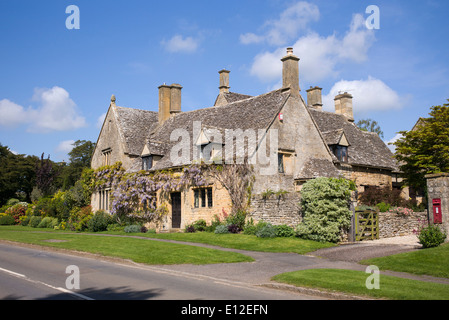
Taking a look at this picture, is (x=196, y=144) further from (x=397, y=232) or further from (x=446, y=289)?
(x=446, y=289)

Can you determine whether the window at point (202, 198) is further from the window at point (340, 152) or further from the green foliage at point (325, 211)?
the window at point (340, 152)

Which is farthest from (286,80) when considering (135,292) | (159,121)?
(135,292)

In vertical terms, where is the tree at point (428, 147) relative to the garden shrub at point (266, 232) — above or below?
above

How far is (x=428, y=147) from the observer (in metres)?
28.5

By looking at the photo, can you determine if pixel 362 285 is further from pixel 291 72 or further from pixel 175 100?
pixel 175 100

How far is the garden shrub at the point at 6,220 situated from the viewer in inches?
1599

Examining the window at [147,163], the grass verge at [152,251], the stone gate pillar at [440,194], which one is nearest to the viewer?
the grass verge at [152,251]

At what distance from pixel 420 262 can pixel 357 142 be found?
2253 centimetres

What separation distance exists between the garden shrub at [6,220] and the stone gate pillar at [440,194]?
127 ft

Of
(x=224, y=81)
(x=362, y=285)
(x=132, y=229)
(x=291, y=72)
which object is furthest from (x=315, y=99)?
(x=362, y=285)

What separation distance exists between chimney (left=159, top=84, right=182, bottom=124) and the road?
23.6 meters

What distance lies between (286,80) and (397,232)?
11.9m

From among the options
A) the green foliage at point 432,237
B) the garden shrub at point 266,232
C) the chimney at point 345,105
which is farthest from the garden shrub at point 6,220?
the green foliage at point 432,237

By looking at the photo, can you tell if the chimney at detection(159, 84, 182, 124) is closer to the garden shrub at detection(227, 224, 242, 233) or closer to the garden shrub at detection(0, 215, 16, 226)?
the garden shrub at detection(227, 224, 242, 233)
